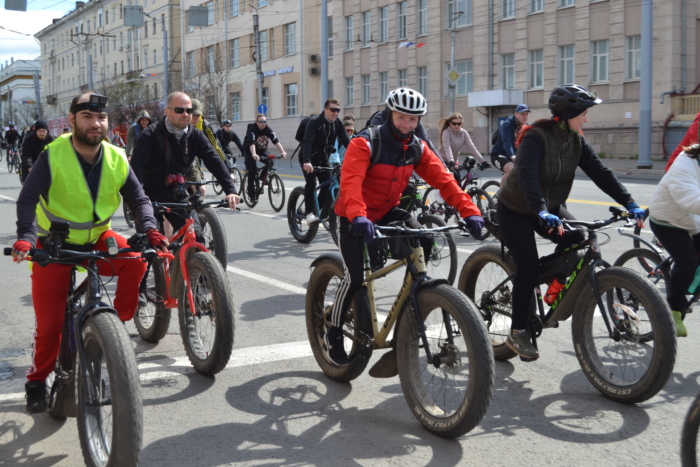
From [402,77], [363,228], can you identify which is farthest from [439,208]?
[402,77]

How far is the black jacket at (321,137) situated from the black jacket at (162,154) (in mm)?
4729

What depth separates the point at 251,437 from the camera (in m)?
4.68

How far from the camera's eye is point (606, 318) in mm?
5230

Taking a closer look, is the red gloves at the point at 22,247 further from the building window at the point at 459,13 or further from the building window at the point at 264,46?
the building window at the point at 264,46

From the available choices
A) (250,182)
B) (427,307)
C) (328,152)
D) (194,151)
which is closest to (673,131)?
(250,182)

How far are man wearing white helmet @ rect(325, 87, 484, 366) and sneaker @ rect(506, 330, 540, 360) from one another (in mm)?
933

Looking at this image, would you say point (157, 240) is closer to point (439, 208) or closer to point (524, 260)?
point (524, 260)

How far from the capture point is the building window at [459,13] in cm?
4259

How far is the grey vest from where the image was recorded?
5.57 m

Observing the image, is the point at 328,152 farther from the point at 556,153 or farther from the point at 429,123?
the point at 429,123

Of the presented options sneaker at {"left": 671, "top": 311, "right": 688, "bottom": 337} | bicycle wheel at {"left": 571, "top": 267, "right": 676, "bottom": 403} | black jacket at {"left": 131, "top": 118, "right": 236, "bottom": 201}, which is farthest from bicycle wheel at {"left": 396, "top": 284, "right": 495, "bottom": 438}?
black jacket at {"left": 131, "top": 118, "right": 236, "bottom": 201}

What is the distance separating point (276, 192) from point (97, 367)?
1316 cm

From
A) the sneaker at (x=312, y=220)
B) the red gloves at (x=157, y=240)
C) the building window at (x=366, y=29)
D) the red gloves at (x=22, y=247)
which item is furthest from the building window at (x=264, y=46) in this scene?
the red gloves at (x=22, y=247)

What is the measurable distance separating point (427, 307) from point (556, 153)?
156cm
